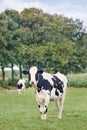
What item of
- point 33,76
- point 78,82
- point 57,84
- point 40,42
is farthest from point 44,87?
point 40,42

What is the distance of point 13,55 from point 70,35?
1810cm

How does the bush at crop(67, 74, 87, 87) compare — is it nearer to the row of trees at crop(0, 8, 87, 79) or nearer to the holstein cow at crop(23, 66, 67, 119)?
the row of trees at crop(0, 8, 87, 79)

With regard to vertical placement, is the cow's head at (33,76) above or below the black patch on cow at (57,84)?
above

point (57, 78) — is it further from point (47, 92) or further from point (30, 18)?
point (30, 18)

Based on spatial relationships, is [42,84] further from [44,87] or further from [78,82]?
[78,82]

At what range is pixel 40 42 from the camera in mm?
62625

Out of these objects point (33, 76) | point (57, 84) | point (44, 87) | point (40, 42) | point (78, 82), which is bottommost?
point (78, 82)

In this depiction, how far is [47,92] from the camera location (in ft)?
40.6

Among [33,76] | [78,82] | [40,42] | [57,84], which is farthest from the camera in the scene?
[40,42]

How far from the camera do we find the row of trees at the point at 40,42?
56.1m

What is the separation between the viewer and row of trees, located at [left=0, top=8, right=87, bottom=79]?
5612 cm

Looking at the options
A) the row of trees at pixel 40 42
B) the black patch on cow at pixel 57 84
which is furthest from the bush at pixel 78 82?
the black patch on cow at pixel 57 84

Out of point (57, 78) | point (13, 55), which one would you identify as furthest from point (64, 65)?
point (57, 78)

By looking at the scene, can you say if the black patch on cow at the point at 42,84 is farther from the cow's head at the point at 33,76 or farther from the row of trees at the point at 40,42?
the row of trees at the point at 40,42
